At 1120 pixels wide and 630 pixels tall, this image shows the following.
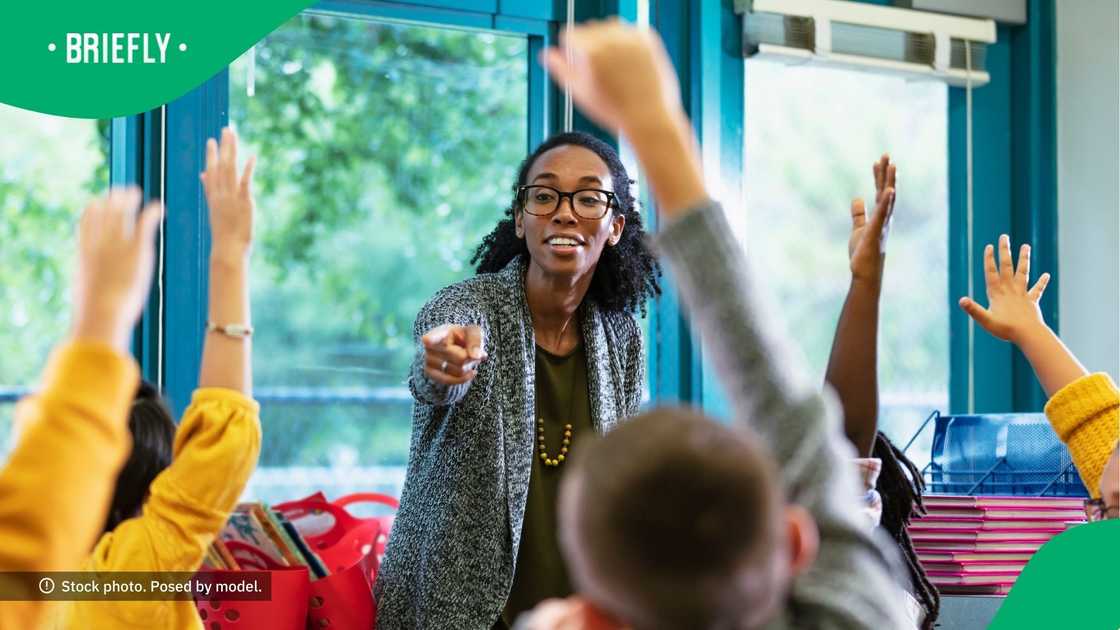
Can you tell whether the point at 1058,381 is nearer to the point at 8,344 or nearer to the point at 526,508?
the point at 526,508

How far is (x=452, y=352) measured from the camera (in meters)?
1.75

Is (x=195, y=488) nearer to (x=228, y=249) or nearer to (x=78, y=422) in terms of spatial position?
(x=228, y=249)

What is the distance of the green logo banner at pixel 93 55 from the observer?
220cm

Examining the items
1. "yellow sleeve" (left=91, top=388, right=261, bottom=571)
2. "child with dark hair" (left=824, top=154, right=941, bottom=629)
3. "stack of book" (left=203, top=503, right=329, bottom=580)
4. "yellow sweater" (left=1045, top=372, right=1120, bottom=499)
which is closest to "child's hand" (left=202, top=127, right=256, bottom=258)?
"yellow sleeve" (left=91, top=388, right=261, bottom=571)

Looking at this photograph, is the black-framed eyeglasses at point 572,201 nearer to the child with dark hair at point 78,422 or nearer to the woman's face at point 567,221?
the woman's face at point 567,221

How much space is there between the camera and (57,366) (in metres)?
0.88

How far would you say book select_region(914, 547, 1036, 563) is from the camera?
8.02ft

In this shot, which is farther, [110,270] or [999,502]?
[999,502]

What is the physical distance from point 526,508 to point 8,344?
1.02 m

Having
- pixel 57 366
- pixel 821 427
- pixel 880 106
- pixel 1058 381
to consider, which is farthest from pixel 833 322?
pixel 57 366

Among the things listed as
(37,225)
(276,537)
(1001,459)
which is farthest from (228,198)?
(1001,459)

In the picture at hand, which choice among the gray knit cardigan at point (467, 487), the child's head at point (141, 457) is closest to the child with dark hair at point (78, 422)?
the child's head at point (141, 457)

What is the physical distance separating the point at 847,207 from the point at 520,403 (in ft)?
4.54

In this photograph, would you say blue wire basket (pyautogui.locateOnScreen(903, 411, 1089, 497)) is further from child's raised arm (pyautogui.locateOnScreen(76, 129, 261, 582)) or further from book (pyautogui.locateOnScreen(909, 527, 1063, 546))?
child's raised arm (pyautogui.locateOnScreen(76, 129, 261, 582))
